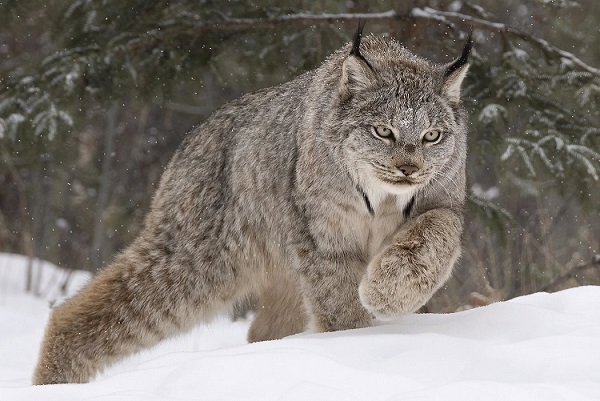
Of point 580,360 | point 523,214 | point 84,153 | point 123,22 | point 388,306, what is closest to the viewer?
point 580,360

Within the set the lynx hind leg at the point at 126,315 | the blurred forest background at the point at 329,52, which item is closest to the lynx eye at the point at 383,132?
the lynx hind leg at the point at 126,315

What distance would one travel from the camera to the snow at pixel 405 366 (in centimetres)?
258

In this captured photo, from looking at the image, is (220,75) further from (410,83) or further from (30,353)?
(410,83)

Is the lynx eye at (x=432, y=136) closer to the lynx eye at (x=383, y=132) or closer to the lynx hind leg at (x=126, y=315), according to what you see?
the lynx eye at (x=383, y=132)

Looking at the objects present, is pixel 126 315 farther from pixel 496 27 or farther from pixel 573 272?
pixel 496 27

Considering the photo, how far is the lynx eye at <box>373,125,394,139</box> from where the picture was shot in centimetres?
379

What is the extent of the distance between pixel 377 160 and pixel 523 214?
526 cm

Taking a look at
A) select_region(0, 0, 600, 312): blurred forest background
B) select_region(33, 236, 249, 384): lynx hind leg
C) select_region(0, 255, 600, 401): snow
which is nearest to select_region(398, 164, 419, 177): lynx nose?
select_region(0, 255, 600, 401): snow

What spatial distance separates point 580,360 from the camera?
2.74m

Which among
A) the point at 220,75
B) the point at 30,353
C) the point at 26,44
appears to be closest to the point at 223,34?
the point at 220,75

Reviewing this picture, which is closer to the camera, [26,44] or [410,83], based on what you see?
[410,83]

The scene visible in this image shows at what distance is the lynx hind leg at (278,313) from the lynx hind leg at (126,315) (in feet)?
0.59

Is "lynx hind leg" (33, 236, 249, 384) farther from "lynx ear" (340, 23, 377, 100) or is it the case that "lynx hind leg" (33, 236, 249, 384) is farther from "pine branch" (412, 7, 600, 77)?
"pine branch" (412, 7, 600, 77)

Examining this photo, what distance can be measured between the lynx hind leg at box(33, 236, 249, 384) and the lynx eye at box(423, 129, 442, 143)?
1249mm
